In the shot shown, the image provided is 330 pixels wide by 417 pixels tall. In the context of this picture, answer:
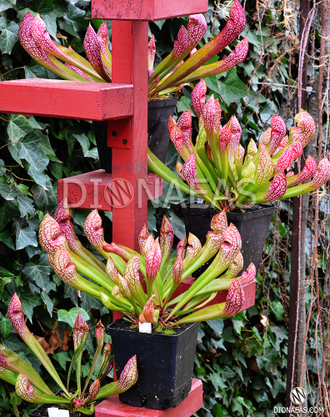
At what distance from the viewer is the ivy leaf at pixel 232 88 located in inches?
70.4

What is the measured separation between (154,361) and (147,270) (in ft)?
0.51

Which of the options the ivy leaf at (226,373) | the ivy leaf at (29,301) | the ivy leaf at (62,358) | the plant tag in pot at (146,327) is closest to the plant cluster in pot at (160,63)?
the plant tag in pot at (146,327)

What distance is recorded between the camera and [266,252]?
2209mm

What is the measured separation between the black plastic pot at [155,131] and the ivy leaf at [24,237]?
0.30 meters

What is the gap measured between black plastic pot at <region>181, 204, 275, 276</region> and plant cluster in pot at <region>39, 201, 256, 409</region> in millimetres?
112

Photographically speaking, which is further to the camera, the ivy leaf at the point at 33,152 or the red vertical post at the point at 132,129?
the ivy leaf at the point at 33,152

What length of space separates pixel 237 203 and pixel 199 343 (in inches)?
40.0

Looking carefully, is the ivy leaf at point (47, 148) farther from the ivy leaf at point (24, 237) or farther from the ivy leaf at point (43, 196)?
the ivy leaf at point (24, 237)

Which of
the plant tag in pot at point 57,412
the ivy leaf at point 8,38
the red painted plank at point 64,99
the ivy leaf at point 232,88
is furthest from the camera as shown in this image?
the ivy leaf at point 232,88

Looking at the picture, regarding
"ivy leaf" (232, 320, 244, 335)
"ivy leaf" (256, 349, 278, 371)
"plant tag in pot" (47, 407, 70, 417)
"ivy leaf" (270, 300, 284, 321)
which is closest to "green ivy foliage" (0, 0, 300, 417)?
"ivy leaf" (232, 320, 244, 335)

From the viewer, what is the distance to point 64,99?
76 centimetres

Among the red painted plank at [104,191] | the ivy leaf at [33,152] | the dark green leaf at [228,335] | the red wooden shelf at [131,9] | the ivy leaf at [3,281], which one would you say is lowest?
the dark green leaf at [228,335]

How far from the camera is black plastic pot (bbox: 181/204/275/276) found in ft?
3.15

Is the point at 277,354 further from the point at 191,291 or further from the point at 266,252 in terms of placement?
the point at 191,291
